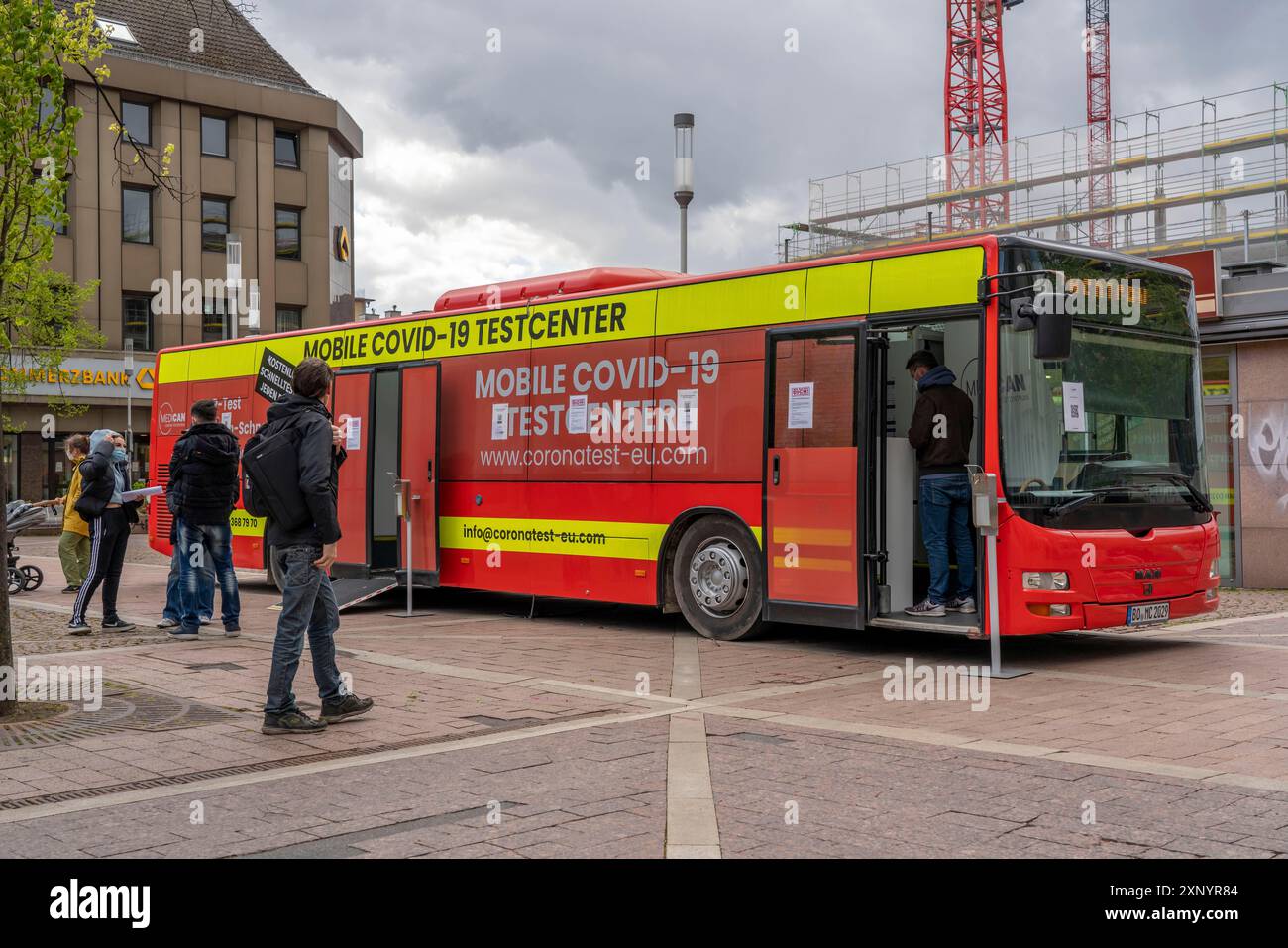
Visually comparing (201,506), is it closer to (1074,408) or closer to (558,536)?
(558,536)

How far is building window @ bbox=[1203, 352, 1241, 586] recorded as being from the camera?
1625 cm

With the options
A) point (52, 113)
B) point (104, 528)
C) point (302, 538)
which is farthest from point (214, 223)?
point (302, 538)

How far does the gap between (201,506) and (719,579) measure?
14.7ft

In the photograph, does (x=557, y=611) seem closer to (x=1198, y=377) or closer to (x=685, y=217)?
(x=685, y=217)

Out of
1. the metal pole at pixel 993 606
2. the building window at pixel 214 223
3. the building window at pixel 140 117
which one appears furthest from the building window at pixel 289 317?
the metal pole at pixel 993 606

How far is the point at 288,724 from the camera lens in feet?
23.2

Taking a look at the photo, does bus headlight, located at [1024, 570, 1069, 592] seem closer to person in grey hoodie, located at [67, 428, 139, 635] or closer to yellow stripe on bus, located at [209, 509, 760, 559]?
yellow stripe on bus, located at [209, 509, 760, 559]

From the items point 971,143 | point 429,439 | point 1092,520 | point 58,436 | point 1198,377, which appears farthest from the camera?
point 971,143

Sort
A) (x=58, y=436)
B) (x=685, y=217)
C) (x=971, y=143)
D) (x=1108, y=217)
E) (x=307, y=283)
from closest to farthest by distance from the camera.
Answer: (x=685, y=217) < (x=58, y=436) < (x=307, y=283) < (x=1108, y=217) < (x=971, y=143)

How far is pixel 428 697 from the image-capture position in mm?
8312

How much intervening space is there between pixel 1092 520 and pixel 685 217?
24.4 feet

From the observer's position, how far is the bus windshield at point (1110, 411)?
9.41 meters

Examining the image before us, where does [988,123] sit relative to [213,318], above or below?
above
